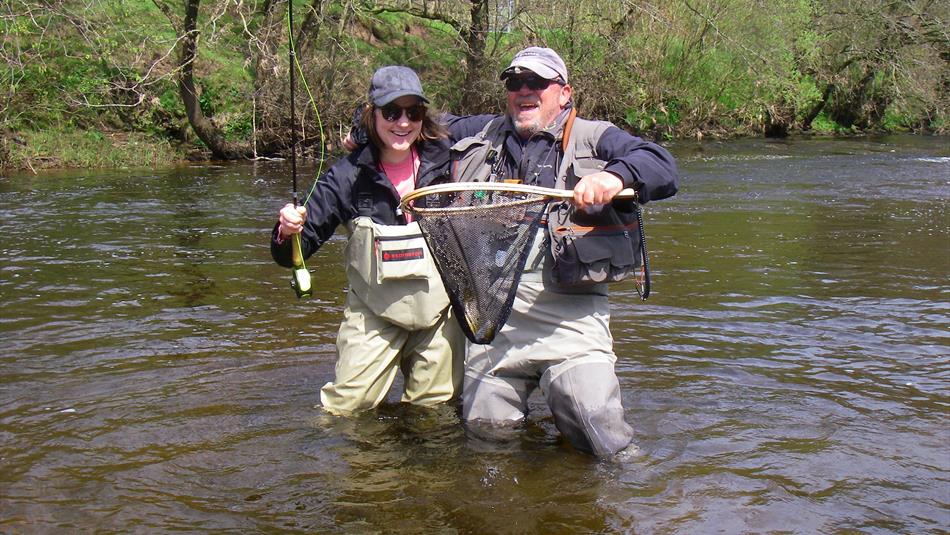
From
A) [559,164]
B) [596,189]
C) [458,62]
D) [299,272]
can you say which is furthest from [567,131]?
[458,62]

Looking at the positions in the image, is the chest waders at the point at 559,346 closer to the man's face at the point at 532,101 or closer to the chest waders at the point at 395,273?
the man's face at the point at 532,101

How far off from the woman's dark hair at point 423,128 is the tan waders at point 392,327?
1.32 feet

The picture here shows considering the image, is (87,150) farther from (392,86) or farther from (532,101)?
(532,101)

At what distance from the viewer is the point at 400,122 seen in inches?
183

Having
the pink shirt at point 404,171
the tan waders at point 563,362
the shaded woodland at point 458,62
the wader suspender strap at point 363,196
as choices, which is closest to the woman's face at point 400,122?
the pink shirt at point 404,171

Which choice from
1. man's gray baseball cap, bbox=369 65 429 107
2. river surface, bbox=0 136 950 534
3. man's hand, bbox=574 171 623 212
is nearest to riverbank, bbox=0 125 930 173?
river surface, bbox=0 136 950 534

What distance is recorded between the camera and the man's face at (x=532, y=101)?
4.41m

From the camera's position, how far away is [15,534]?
3834 millimetres

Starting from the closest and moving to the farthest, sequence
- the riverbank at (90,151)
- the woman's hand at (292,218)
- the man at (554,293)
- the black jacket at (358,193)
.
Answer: the man at (554,293)
the woman's hand at (292,218)
the black jacket at (358,193)
the riverbank at (90,151)

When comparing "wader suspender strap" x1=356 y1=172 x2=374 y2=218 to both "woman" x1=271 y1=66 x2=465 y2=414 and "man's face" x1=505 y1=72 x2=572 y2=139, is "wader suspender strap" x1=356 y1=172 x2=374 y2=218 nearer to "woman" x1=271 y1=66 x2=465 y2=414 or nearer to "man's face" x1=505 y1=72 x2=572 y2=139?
"woman" x1=271 y1=66 x2=465 y2=414

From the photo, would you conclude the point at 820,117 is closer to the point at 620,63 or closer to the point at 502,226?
the point at 620,63

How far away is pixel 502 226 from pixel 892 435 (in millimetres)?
2391

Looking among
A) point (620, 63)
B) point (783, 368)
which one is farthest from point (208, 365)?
point (620, 63)

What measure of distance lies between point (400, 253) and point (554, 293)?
0.76 metres
